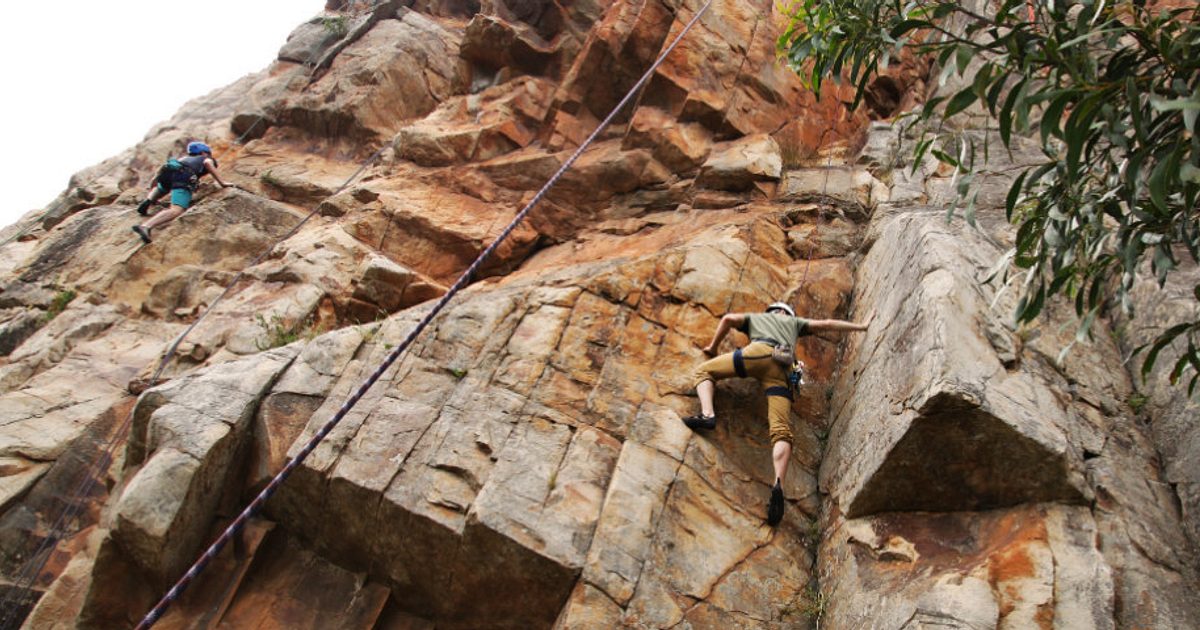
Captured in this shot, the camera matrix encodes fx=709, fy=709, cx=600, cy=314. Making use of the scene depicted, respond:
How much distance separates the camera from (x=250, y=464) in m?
7.16

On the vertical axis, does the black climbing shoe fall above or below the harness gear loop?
below

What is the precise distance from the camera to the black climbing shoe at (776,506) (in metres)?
6.54

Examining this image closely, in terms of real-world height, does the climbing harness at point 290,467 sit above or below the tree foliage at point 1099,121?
below

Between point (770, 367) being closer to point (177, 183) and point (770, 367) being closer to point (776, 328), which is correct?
point (776, 328)

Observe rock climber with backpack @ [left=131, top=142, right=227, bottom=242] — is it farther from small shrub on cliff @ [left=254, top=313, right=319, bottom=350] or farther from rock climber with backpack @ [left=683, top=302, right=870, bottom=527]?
rock climber with backpack @ [left=683, top=302, right=870, bottom=527]

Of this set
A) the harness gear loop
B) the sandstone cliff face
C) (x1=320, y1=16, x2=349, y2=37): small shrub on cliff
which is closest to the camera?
the sandstone cliff face

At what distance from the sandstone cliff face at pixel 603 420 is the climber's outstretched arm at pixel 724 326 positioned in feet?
0.96

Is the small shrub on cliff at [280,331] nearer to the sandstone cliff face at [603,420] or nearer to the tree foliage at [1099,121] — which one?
the sandstone cliff face at [603,420]

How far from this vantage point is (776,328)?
752 centimetres

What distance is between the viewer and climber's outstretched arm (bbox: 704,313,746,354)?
7.73 metres

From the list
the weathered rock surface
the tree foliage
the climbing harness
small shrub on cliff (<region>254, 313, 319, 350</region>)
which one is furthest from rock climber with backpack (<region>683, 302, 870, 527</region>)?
small shrub on cliff (<region>254, 313, 319, 350</region>)

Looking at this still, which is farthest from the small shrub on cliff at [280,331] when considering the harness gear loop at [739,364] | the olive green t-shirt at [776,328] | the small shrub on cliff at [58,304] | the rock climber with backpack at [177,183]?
the olive green t-shirt at [776,328]

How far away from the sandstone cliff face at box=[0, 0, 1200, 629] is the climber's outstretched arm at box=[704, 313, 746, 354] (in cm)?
29

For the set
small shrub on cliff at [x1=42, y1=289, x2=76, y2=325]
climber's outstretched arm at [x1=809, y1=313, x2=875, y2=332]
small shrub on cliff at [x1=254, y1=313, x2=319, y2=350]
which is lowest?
small shrub on cliff at [x1=42, y1=289, x2=76, y2=325]
